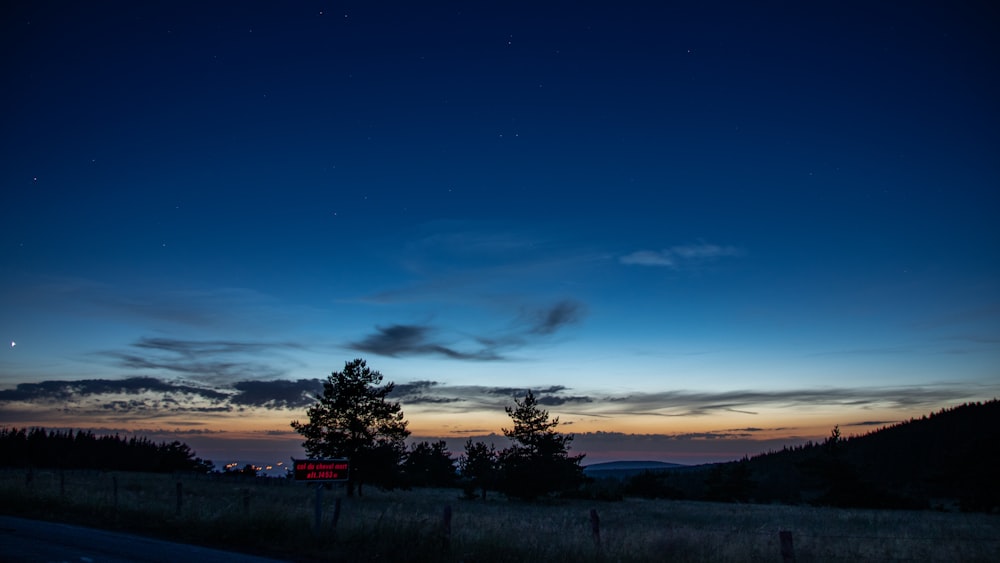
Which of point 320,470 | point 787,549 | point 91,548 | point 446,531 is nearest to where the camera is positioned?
point 787,549

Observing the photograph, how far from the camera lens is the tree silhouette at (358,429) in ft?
119

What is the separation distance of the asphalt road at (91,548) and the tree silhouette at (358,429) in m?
19.7

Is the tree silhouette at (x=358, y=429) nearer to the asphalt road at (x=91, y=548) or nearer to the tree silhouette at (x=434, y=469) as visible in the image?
the asphalt road at (x=91, y=548)

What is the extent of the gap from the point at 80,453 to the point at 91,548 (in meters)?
165

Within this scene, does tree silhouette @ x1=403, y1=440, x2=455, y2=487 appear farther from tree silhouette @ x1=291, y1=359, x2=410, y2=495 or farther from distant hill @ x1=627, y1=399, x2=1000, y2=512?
tree silhouette @ x1=291, y1=359, x2=410, y2=495

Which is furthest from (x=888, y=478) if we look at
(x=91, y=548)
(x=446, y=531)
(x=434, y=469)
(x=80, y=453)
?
(x=80, y=453)

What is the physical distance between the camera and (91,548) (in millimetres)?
13242

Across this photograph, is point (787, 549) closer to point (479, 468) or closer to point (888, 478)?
point (479, 468)

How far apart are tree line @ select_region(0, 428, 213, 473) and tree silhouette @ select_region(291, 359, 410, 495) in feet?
335

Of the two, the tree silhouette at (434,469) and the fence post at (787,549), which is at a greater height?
the fence post at (787,549)

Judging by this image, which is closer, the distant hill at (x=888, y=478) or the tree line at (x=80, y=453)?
the distant hill at (x=888, y=478)

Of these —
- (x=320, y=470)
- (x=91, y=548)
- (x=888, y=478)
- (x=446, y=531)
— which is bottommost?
(x=888, y=478)

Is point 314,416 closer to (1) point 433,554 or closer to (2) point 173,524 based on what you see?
(2) point 173,524

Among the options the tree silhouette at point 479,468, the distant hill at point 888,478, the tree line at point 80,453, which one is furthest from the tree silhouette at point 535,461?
the tree line at point 80,453
